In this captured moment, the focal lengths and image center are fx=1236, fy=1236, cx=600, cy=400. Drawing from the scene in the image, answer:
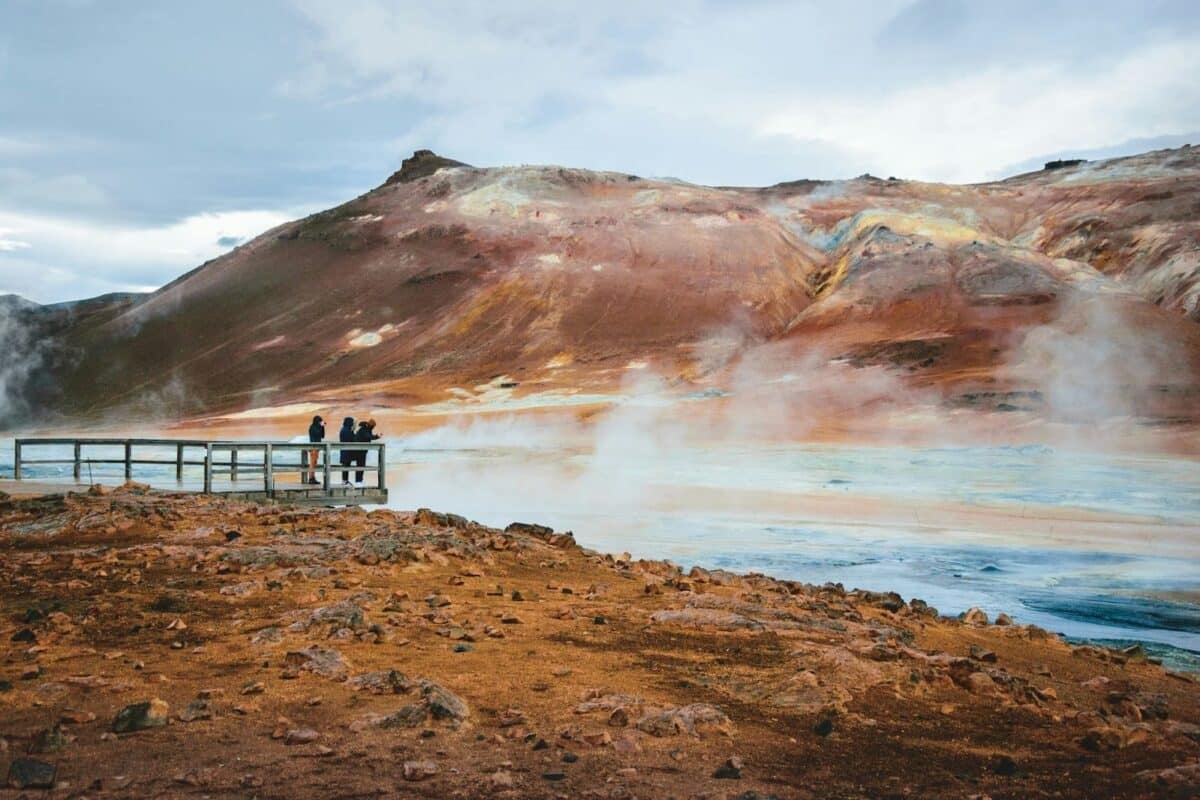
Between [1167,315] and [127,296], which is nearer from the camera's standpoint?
[1167,315]

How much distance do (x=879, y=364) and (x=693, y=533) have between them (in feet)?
138

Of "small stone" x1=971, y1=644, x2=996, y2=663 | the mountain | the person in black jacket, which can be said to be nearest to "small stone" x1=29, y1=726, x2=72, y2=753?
"small stone" x1=971, y1=644, x2=996, y2=663

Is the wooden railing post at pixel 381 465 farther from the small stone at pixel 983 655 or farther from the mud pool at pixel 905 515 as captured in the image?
the small stone at pixel 983 655

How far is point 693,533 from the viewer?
2130 centimetres

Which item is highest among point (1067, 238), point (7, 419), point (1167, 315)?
point (1067, 238)

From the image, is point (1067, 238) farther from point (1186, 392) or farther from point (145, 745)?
point (145, 745)

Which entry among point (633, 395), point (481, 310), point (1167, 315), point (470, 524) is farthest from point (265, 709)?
point (481, 310)

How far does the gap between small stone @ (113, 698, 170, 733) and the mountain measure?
48.5 metres

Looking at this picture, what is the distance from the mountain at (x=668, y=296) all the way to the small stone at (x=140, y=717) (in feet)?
159

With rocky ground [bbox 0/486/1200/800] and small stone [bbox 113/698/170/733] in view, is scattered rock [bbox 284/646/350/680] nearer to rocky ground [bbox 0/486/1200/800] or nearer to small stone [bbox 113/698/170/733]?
rocky ground [bbox 0/486/1200/800]

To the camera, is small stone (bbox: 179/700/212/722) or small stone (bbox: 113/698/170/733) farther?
small stone (bbox: 179/700/212/722)

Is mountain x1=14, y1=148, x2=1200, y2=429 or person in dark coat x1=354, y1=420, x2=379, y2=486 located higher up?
mountain x1=14, y1=148, x2=1200, y2=429

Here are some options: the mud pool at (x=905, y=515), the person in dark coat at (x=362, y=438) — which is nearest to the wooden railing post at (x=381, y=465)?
the person in dark coat at (x=362, y=438)

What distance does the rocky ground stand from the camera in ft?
19.0
